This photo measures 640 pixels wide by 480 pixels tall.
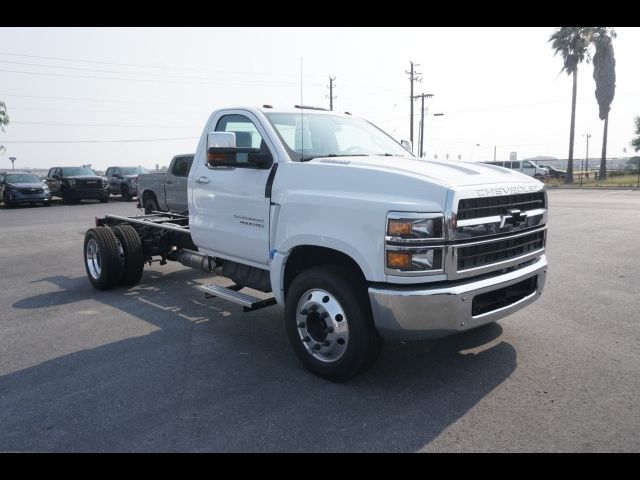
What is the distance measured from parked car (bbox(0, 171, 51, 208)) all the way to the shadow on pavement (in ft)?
73.8

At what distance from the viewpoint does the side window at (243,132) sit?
15.8 feet

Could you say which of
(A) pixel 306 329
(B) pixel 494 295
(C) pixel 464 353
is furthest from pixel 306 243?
(C) pixel 464 353

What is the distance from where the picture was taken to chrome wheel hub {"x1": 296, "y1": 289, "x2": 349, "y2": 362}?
156 inches

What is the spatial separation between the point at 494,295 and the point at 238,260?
2.49m

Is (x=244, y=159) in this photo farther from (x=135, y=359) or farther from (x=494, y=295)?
(x=494, y=295)

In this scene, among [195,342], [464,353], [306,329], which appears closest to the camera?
[306,329]

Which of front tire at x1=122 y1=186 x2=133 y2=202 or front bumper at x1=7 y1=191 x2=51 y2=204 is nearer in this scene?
front bumper at x1=7 y1=191 x2=51 y2=204

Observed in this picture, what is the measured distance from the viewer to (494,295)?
4.02 meters

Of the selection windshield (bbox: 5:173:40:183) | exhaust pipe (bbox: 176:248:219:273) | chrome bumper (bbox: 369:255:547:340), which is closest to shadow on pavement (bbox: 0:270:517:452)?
chrome bumper (bbox: 369:255:547:340)

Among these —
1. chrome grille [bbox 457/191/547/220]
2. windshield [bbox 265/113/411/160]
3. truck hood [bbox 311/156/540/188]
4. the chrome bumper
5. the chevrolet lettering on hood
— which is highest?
windshield [bbox 265/113/411/160]

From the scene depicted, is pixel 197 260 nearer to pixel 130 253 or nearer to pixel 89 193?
pixel 130 253

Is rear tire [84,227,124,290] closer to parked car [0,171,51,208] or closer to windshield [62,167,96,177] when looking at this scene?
parked car [0,171,51,208]
